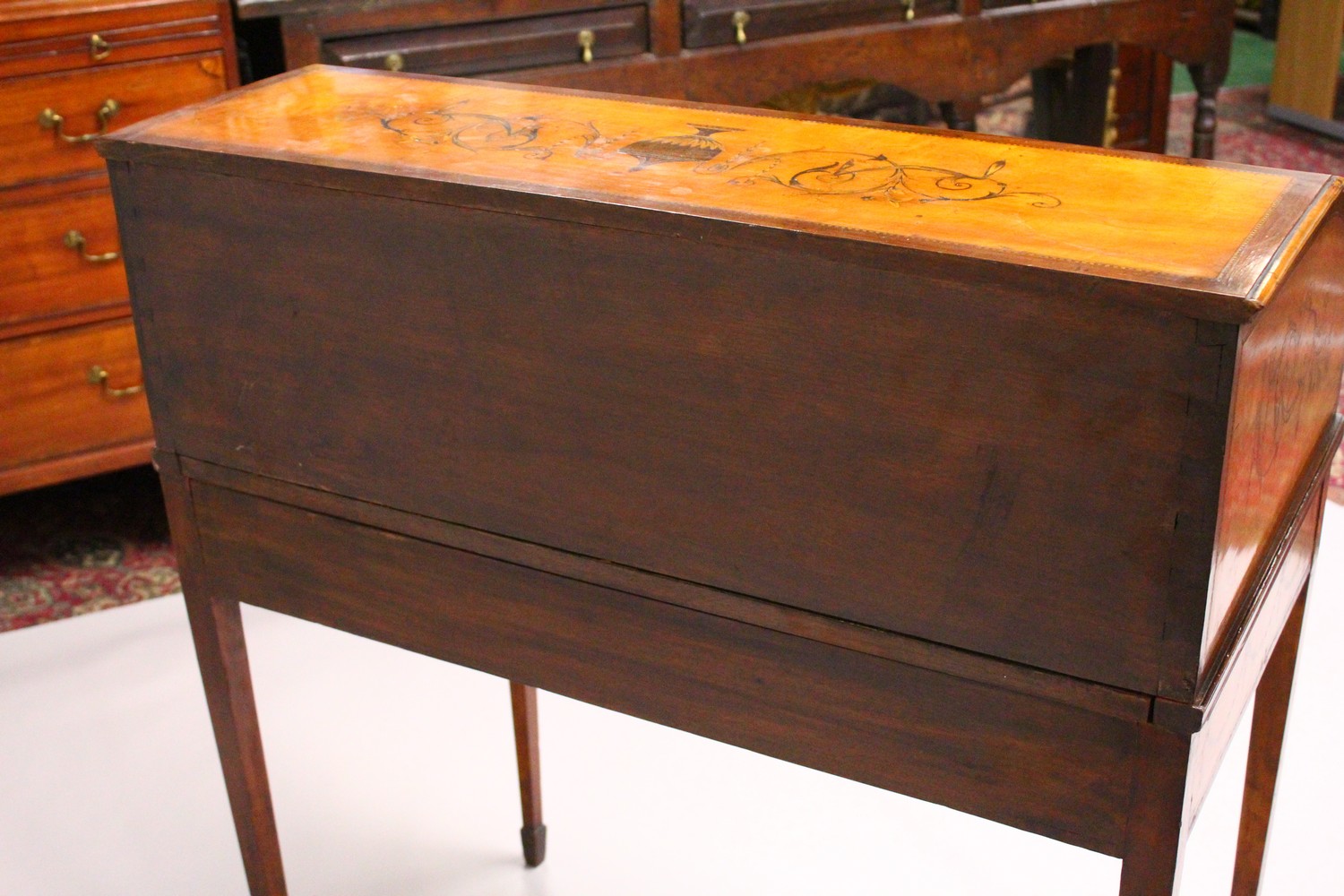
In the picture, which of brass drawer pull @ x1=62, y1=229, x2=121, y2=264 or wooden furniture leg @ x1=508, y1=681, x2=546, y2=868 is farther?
brass drawer pull @ x1=62, y1=229, x2=121, y2=264

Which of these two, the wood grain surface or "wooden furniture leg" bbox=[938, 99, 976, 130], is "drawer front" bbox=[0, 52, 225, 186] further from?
"wooden furniture leg" bbox=[938, 99, 976, 130]

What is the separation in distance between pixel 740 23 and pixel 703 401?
179 centimetres

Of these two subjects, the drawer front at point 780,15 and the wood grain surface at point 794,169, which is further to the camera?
the drawer front at point 780,15

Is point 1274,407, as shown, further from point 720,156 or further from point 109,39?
point 109,39

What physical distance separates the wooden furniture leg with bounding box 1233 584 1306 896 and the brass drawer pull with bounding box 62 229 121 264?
193cm

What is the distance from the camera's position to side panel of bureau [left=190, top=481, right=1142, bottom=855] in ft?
3.90

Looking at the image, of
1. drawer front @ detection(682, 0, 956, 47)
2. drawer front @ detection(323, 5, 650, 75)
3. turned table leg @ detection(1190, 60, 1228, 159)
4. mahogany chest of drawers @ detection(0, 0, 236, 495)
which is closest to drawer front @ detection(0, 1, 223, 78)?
mahogany chest of drawers @ detection(0, 0, 236, 495)

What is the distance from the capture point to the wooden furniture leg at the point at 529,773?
1940 millimetres

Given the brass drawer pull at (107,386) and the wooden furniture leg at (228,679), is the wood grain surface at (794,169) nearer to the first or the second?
the wooden furniture leg at (228,679)

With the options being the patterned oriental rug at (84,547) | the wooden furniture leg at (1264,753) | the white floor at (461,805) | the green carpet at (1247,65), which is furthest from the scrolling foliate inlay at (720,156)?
the green carpet at (1247,65)

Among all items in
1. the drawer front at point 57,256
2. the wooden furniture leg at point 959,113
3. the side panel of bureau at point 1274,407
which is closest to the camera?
the side panel of bureau at point 1274,407

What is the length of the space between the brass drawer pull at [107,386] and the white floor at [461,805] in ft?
1.53

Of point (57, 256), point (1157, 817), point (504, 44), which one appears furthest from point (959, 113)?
point (1157, 817)

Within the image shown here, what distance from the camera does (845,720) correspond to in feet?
4.17
